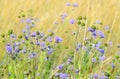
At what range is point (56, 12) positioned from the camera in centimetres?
333

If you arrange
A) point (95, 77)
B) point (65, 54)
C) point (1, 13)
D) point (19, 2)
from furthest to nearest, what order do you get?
point (19, 2), point (1, 13), point (65, 54), point (95, 77)

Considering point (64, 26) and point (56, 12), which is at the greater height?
point (56, 12)

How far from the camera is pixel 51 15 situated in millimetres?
3250

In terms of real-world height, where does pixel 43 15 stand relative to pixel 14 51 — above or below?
above

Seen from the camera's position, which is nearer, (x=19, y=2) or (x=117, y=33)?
(x=117, y=33)

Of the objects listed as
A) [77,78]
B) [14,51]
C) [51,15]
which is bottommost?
[77,78]

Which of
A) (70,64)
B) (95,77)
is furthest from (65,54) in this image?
(95,77)

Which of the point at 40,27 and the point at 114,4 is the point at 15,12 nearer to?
the point at 40,27

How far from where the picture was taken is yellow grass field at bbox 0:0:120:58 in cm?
297

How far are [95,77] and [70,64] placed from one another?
23 cm

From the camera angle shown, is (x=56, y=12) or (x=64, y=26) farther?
(x=56, y=12)

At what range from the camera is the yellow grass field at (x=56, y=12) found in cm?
297

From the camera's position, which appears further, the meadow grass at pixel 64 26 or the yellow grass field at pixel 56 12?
the yellow grass field at pixel 56 12

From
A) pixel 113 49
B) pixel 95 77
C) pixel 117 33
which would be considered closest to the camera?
pixel 95 77
